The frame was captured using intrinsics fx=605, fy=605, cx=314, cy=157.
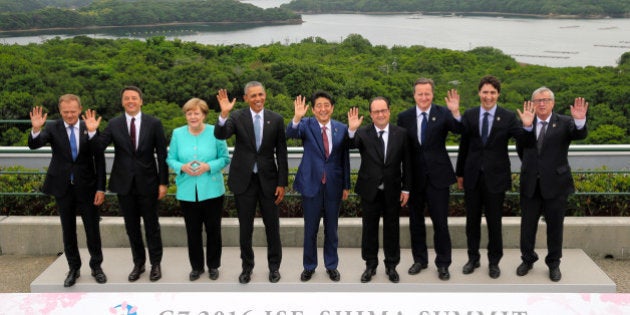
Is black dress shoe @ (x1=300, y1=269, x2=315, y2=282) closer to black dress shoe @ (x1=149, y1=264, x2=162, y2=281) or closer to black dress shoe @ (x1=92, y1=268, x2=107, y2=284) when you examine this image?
black dress shoe @ (x1=149, y1=264, x2=162, y2=281)

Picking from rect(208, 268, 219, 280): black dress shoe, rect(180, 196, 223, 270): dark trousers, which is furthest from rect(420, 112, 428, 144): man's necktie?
rect(208, 268, 219, 280): black dress shoe

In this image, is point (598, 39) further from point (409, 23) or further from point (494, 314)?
point (494, 314)

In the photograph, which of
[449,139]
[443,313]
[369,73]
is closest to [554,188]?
[443,313]

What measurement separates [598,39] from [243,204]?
147ft

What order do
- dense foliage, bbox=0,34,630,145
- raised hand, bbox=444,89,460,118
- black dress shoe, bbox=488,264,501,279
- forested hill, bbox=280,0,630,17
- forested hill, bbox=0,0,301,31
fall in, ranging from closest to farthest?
1. raised hand, bbox=444,89,460,118
2. black dress shoe, bbox=488,264,501,279
3. dense foliage, bbox=0,34,630,145
4. forested hill, bbox=0,0,301,31
5. forested hill, bbox=280,0,630,17

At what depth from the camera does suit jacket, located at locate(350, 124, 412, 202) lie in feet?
16.3

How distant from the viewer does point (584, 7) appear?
50.2m

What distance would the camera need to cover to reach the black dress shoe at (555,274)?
203 inches

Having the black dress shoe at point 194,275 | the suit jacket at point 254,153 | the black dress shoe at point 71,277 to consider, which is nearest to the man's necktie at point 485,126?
the suit jacket at point 254,153

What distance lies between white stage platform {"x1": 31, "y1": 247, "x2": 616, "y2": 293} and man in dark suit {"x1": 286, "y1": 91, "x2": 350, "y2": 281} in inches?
16.5

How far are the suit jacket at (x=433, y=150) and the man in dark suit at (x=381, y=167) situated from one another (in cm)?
10

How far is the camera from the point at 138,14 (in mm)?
44812

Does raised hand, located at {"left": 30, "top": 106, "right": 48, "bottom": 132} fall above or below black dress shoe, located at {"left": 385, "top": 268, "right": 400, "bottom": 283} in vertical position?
above

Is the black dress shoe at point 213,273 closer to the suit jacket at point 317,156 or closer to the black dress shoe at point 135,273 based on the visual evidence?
the black dress shoe at point 135,273
